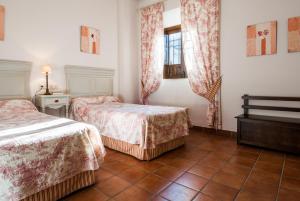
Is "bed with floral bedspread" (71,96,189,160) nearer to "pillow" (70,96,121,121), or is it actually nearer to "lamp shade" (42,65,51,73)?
"pillow" (70,96,121,121)

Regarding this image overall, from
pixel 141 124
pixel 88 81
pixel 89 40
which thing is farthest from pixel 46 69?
pixel 141 124

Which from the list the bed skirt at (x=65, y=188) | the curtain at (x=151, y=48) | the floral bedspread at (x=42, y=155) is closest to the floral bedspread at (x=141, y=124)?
the floral bedspread at (x=42, y=155)

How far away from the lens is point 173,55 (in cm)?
448

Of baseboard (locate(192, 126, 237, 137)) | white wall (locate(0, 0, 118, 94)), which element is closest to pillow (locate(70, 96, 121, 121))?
white wall (locate(0, 0, 118, 94))

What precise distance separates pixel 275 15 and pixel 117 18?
10.9ft

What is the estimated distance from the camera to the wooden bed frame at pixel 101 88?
2.57m

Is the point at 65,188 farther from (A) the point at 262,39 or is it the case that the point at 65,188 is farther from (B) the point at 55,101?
(A) the point at 262,39

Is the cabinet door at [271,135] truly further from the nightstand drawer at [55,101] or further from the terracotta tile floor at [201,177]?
the nightstand drawer at [55,101]

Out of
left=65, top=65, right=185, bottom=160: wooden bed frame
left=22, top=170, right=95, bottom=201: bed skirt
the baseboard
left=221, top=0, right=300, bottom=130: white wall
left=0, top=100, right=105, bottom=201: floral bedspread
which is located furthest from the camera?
the baseboard

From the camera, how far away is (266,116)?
305cm

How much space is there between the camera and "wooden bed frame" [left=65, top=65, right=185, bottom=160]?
8.43 ft

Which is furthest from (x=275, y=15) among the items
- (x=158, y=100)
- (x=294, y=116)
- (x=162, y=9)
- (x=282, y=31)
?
(x=158, y=100)

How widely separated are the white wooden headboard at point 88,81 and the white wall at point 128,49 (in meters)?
0.37

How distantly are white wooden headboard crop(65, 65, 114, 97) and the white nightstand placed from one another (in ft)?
1.35
